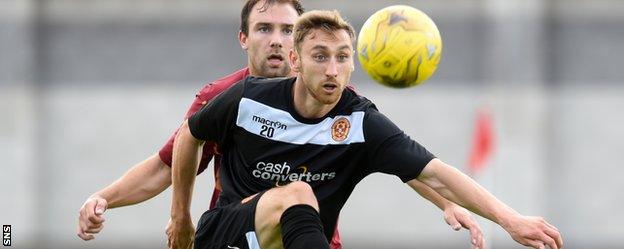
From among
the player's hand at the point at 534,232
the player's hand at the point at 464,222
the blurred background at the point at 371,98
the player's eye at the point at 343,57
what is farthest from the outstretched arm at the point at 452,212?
the blurred background at the point at 371,98

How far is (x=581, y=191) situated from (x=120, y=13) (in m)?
6.59

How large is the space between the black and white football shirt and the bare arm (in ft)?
0.42

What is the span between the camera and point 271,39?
24.1ft

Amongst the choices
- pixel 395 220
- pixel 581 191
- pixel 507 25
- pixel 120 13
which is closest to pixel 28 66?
pixel 120 13

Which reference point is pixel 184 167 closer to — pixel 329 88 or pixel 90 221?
pixel 90 221

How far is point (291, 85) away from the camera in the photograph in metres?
6.37

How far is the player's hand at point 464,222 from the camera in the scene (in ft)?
20.7

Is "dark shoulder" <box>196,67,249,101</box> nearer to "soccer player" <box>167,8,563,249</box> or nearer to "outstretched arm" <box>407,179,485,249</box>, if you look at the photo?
"soccer player" <box>167,8,563,249</box>

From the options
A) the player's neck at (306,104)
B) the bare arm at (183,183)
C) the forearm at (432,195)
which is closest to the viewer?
the player's neck at (306,104)

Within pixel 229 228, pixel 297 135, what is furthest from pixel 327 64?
pixel 229 228

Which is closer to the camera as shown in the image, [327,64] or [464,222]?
[327,64]

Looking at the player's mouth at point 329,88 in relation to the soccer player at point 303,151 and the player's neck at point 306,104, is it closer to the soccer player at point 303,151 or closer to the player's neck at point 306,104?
the soccer player at point 303,151

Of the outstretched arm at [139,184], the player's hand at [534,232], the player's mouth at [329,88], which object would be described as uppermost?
the player's mouth at [329,88]

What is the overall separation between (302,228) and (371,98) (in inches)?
390
